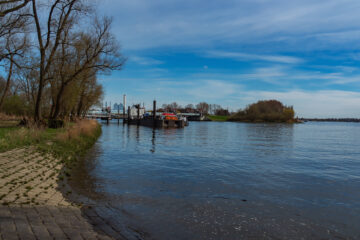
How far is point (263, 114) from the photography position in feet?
446

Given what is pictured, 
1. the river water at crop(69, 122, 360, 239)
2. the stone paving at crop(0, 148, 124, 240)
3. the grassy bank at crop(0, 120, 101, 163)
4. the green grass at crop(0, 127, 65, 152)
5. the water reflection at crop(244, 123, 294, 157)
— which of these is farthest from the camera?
the water reflection at crop(244, 123, 294, 157)

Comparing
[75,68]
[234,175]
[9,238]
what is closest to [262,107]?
[75,68]

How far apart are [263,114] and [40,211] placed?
137m

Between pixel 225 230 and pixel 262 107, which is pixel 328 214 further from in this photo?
pixel 262 107

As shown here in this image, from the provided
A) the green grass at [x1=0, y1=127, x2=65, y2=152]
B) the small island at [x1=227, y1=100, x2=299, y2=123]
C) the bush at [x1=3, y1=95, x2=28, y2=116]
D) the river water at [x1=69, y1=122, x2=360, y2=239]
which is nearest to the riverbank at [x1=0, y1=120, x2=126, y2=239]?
the green grass at [x1=0, y1=127, x2=65, y2=152]

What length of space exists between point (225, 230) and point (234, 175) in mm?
5972

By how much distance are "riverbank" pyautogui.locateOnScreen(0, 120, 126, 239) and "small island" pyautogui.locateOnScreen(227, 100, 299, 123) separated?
5143 inches

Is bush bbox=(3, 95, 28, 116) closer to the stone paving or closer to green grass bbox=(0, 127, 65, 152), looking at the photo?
green grass bbox=(0, 127, 65, 152)

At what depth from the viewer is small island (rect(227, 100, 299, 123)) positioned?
443 ft

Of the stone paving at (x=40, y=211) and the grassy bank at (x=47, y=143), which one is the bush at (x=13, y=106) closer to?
the grassy bank at (x=47, y=143)

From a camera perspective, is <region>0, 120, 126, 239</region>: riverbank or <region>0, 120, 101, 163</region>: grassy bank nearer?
<region>0, 120, 126, 239</region>: riverbank

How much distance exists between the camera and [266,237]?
5941mm

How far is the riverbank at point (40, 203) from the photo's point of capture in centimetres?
470

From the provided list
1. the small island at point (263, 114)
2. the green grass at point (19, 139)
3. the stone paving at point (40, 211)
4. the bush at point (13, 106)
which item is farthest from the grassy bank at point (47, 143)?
the small island at point (263, 114)
